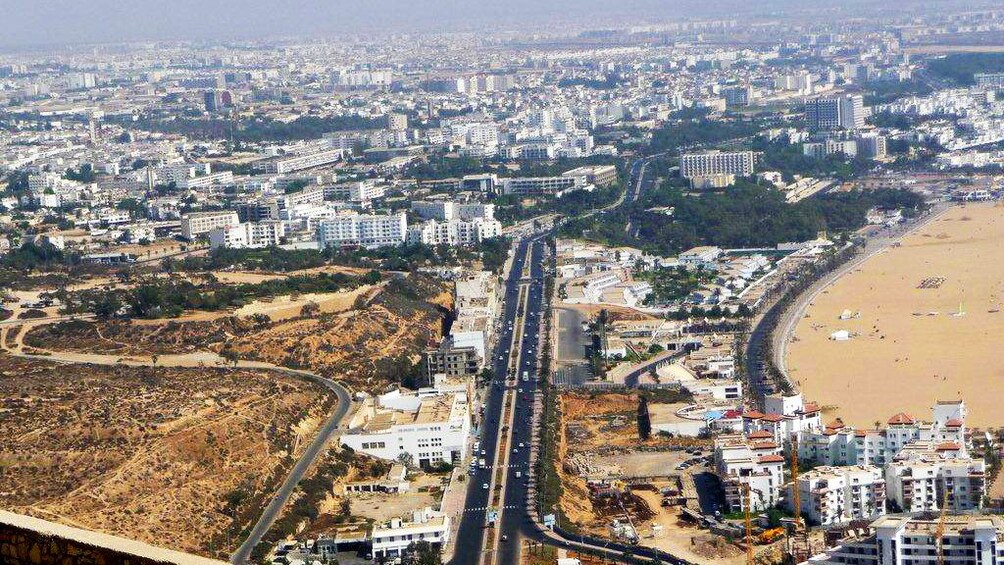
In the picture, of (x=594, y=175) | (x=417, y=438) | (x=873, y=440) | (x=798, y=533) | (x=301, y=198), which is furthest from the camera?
(x=594, y=175)

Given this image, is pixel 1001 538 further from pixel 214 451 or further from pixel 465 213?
pixel 465 213

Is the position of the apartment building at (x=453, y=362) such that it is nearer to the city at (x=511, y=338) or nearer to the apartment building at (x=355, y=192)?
the city at (x=511, y=338)

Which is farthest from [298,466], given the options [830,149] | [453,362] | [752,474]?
[830,149]

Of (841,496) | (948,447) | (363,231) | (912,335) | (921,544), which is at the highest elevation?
(921,544)

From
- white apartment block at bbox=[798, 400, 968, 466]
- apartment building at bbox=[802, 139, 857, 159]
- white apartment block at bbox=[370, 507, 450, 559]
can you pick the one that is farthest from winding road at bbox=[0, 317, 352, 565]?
apartment building at bbox=[802, 139, 857, 159]

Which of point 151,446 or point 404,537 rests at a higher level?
point 151,446

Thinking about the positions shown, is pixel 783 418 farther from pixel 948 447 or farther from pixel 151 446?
pixel 151 446

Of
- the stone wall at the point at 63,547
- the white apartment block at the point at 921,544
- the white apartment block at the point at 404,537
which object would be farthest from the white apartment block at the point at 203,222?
the stone wall at the point at 63,547

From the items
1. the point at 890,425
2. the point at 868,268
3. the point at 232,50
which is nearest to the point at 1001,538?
the point at 890,425
